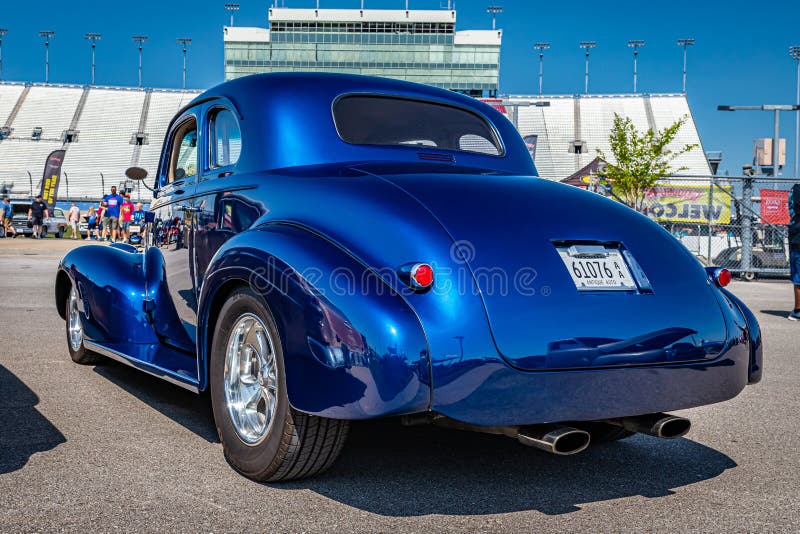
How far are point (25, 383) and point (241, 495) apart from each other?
277 centimetres

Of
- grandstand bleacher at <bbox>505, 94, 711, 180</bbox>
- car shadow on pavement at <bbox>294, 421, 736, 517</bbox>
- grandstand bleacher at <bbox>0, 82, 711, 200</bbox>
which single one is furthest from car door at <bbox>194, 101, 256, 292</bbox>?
grandstand bleacher at <bbox>505, 94, 711, 180</bbox>

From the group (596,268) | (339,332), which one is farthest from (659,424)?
(339,332)

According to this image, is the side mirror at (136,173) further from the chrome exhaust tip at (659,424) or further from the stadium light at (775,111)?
the stadium light at (775,111)

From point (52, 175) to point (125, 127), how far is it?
100 feet

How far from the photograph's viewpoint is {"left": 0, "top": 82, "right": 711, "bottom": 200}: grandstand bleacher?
223ft

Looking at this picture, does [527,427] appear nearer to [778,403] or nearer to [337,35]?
[778,403]

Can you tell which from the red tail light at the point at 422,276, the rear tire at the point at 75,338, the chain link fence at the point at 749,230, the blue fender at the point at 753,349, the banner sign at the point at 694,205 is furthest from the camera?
the banner sign at the point at 694,205

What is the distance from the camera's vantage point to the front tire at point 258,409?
302 cm

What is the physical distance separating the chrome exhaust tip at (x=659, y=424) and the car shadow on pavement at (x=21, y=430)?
248cm

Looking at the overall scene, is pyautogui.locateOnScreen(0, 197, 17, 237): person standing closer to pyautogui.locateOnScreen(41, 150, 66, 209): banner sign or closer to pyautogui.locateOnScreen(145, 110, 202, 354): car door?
pyautogui.locateOnScreen(41, 150, 66, 209): banner sign

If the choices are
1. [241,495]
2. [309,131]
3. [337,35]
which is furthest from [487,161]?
[337,35]

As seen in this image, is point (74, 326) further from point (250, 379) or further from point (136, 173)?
point (250, 379)

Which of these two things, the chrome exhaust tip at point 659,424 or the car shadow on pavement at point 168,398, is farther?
the car shadow on pavement at point 168,398

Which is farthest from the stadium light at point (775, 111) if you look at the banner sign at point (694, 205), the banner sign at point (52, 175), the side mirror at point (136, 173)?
the banner sign at point (52, 175)
